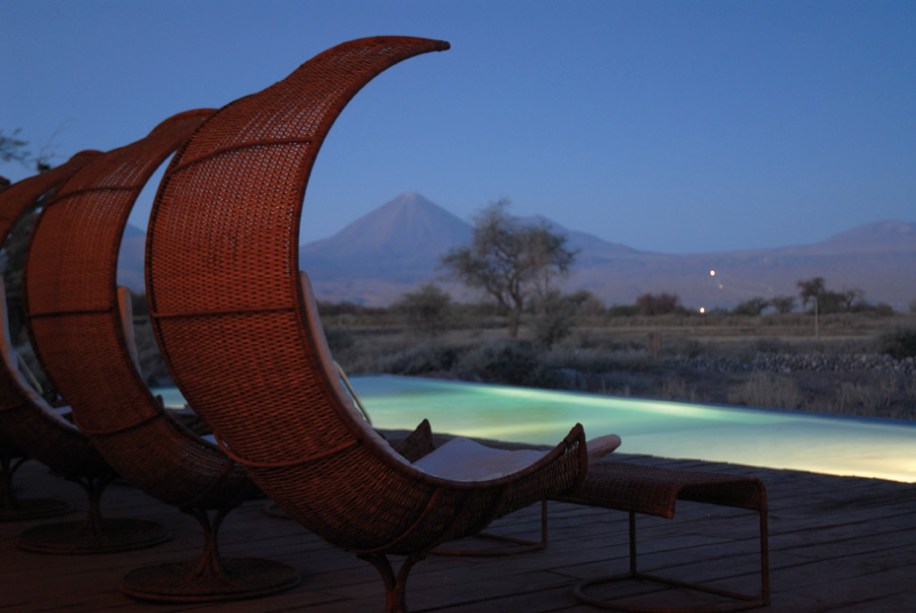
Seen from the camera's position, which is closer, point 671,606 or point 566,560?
point 671,606

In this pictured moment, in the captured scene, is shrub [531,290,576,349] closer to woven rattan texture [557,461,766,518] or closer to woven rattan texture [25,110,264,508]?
woven rattan texture [25,110,264,508]

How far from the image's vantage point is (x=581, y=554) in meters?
3.63

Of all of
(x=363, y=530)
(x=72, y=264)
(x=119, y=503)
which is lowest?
(x=119, y=503)

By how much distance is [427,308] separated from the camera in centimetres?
2333

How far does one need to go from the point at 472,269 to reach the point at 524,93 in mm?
4407

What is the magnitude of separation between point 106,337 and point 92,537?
3.09 feet

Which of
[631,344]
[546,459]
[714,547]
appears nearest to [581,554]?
[714,547]

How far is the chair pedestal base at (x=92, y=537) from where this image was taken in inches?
144

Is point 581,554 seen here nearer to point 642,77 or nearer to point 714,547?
point 714,547

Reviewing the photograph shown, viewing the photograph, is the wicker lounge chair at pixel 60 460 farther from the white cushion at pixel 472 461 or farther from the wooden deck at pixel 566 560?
the white cushion at pixel 472 461

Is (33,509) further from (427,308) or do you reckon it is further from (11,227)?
(427,308)

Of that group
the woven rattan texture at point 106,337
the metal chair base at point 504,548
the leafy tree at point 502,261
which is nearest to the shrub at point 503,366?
the leafy tree at point 502,261

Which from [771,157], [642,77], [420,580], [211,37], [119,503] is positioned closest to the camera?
[420,580]

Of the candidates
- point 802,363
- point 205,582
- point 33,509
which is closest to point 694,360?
point 802,363
